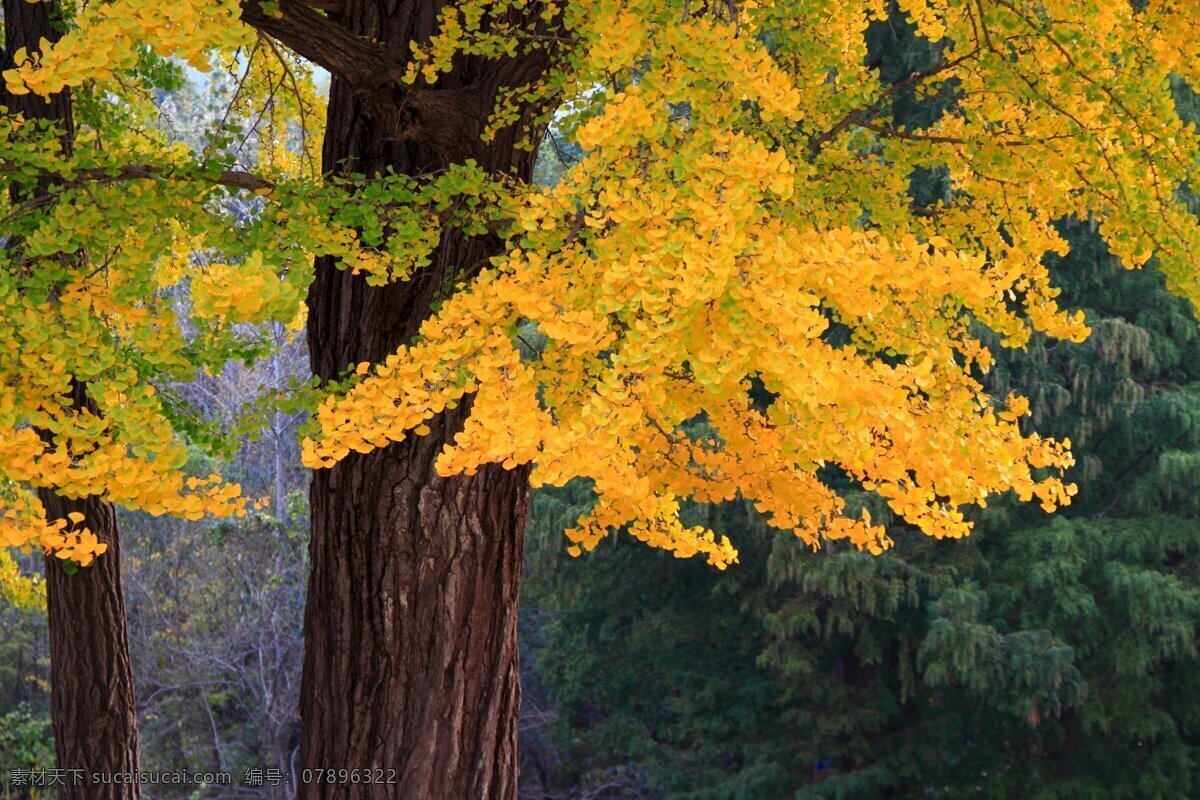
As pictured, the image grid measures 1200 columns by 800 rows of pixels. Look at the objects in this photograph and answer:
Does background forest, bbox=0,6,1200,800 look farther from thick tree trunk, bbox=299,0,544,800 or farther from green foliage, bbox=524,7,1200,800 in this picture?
thick tree trunk, bbox=299,0,544,800

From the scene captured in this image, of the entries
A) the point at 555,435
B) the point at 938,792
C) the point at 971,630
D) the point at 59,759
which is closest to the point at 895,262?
the point at 555,435

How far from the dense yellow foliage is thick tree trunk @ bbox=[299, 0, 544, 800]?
16.2 inches

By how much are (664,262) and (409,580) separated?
6.08ft

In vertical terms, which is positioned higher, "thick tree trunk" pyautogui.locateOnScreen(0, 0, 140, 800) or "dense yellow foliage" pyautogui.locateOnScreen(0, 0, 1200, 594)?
"dense yellow foliage" pyautogui.locateOnScreen(0, 0, 1200, 594)

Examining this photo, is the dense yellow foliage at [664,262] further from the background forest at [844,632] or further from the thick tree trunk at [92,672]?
the background forest at [844,632]

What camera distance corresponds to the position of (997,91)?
3691 mm

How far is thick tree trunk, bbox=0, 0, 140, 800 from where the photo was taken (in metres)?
5.17

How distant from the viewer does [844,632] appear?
34.4 ft

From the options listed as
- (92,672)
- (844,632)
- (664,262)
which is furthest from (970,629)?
(664,262)

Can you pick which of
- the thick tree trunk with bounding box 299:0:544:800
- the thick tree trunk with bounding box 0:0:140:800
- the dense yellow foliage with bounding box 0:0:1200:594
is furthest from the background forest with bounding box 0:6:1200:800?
the dense yellow foliage with bounding box 0:0:1200:594

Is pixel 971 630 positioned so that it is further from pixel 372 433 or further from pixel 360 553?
pixel 372 433

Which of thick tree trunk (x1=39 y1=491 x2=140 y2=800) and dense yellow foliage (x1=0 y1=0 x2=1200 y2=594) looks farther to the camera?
thick tree trunk (x1=39 y1=491 x2=140 y2=800)

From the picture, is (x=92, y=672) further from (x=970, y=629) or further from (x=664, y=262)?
(x=970, y=629)

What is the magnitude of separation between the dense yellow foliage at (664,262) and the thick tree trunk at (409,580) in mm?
411
